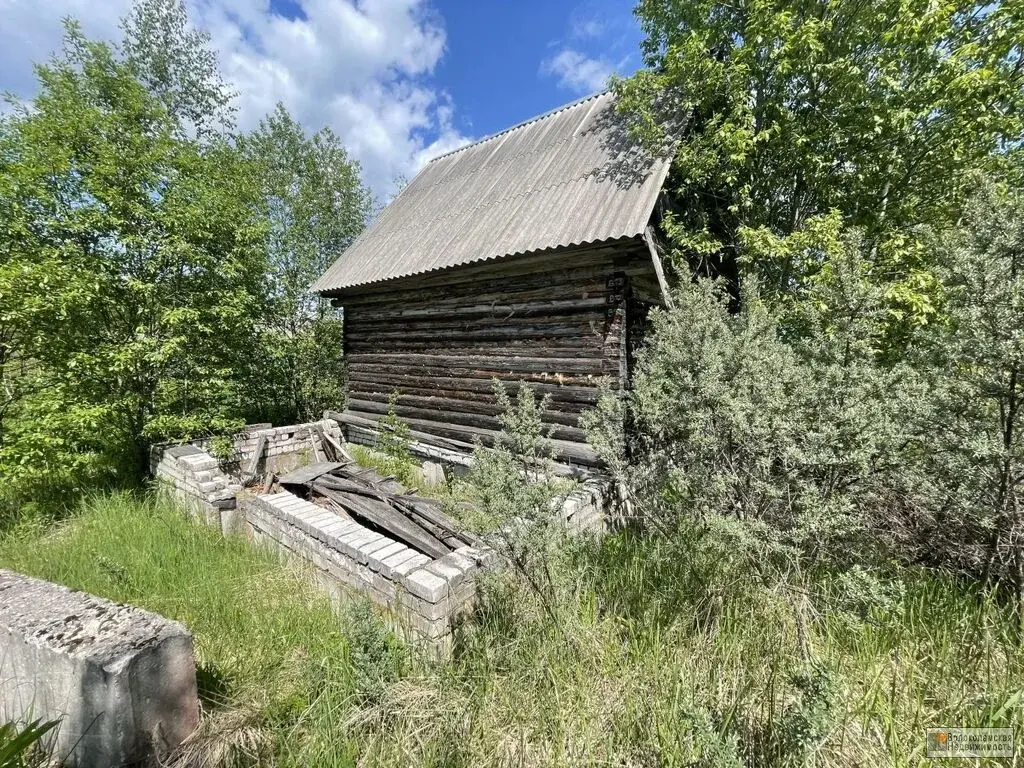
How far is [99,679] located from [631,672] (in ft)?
7.87

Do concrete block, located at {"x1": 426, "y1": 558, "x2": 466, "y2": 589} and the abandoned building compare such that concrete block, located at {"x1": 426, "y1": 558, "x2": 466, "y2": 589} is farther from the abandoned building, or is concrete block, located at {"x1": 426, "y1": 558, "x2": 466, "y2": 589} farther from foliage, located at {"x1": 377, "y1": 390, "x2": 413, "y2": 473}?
foliage, located at {"x1": 377, "y1": 390, "x2": 413, "y2": 473}

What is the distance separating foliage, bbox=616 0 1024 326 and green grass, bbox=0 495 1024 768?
3284 millimetres

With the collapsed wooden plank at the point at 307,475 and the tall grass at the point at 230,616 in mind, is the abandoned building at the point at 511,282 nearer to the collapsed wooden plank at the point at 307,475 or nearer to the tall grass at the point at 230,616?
the collapsed wooden plank at the point at 307,475

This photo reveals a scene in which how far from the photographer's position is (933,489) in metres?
2.61

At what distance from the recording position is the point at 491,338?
6.41m

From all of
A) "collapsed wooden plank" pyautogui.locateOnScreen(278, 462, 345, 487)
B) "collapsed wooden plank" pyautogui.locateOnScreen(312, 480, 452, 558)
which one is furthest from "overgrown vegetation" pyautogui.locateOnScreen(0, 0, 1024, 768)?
"collapsed wooden plank" pyautogui.locateOnScreen(312, 480, 452, 558)

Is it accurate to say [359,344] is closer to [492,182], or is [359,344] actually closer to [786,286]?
[492,182]

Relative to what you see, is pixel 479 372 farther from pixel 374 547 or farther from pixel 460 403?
pixel 374 547

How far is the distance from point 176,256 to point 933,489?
8.37m

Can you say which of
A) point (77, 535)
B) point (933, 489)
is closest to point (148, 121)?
point (77, 535)

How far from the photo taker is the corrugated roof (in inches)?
207

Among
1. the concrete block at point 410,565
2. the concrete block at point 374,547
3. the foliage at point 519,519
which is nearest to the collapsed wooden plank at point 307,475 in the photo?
the concrete block at point 374,547

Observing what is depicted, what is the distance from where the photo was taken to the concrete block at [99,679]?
1743 millimetres

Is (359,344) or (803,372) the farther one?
(359,344)
